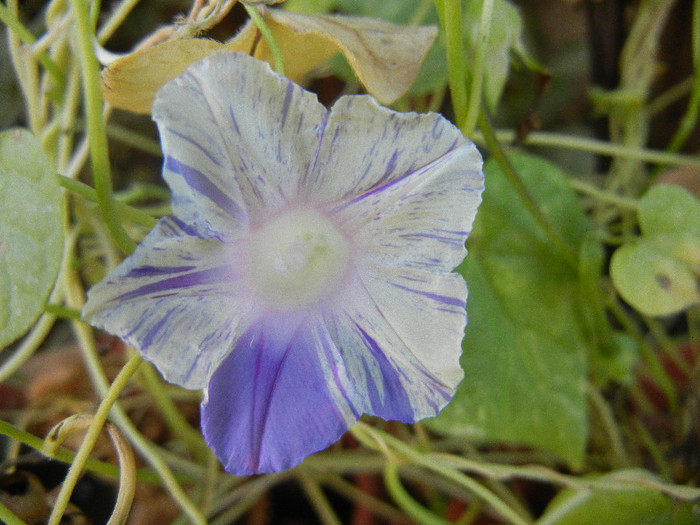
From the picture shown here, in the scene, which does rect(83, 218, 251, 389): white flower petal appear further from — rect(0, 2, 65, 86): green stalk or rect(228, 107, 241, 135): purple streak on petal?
rect(0, 2, 65, 86): green stalk

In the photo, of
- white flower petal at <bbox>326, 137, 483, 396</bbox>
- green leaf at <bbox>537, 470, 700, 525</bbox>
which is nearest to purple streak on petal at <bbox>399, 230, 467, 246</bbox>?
white flower petal at <bbox>326, 137, 483, 396</bbox>

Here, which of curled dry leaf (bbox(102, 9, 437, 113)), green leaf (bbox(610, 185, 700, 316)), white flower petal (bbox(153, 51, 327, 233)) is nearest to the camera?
white flower petal (bbox(153, 51, 327, 233))

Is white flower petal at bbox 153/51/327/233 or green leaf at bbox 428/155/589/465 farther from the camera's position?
green leaf at bbox 428/155/589/465

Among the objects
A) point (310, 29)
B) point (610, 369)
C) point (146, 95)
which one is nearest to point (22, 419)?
point (146, 95)

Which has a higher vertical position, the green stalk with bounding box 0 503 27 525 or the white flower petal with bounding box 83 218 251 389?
the white flower petal with bounding box 83 218 251 389

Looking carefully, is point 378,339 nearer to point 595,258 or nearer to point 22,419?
point 595,258

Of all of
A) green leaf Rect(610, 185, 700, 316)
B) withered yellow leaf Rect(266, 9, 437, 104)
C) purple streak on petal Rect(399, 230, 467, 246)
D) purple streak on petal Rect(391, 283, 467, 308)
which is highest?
withered yellow leaf Rect(266, 9, 437, 104)

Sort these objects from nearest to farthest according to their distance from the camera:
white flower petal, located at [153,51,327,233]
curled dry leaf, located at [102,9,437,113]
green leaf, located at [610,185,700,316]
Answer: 1. white flower petal, located at [153,51,327,233]
2. curled dry leaf, located at [102,9,437,113]
3. green leaf, located at [610,185,700,316]
